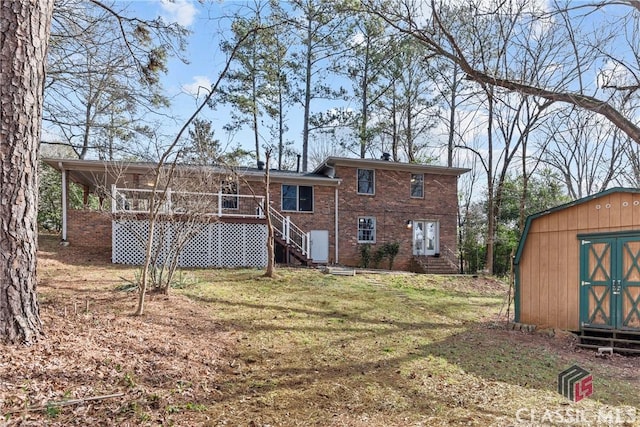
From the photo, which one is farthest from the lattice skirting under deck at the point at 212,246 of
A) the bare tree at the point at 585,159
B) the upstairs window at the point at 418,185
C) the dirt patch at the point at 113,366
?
the bare tree at the point at 585,159

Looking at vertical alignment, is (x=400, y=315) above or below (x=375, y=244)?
below

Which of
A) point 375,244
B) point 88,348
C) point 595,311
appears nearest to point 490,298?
point 595,311

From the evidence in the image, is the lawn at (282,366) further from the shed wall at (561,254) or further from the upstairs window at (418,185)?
the upstairs window at (418,185)

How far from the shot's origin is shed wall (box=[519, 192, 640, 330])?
736cm

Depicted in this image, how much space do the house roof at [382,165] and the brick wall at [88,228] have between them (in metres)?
9.17

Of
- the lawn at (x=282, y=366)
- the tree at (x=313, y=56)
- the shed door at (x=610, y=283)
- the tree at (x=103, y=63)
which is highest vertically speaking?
the tree at (x=313, y=56)

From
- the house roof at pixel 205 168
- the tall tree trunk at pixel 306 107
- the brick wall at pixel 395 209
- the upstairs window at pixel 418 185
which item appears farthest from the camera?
the tall tree trunk at pixel 306 107

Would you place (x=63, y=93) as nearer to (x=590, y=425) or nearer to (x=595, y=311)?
(x=590, y=425)

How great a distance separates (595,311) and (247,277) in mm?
8341

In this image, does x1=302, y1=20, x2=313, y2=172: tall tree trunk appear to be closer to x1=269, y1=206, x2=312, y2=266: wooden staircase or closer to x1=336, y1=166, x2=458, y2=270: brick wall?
x1=336, y1=166, x2=458, y2=270: brick wall

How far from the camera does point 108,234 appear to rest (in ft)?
47.1

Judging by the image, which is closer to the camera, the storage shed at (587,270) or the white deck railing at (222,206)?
the storage shed at (587,270)

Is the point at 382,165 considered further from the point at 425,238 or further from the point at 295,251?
the point at 295,251

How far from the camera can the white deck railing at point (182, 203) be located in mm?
8734
